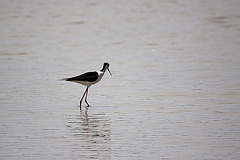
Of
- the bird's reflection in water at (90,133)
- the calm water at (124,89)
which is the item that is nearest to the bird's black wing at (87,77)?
the calm water at (124,89)

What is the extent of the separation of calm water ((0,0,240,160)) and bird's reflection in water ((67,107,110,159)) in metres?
0.02

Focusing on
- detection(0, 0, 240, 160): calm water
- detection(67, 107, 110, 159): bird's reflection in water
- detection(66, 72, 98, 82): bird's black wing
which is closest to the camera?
detection(67, 107, 110, 159): bird's reflection in water

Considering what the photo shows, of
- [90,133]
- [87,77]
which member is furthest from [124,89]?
[90,133]

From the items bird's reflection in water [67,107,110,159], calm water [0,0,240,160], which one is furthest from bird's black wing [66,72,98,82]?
bird's reflection in water [67,107,110,159]

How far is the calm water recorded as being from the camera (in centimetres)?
882

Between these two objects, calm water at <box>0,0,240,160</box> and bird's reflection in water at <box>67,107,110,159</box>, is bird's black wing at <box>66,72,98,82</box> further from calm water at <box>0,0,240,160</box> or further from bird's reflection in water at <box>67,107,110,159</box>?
bird's reflection in water at <box>67,107,110,159</box>

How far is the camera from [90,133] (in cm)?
962

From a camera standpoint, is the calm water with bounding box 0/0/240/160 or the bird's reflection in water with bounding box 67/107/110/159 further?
the calm water with bounding box 0/0/240/160

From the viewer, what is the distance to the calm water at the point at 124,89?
8820 mm

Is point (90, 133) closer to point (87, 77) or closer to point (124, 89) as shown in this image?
point (87, 77)

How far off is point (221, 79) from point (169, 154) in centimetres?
688

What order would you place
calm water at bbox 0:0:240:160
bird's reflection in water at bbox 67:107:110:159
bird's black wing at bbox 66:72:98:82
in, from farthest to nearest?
bird's black wing at bbox 66:72:98:82
calm water at bbox 0:0:240:160
bird's reflection in water at bbox 67:107:110:159

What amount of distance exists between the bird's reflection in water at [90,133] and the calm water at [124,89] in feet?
0.05

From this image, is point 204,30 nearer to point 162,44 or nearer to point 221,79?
point 162,44
